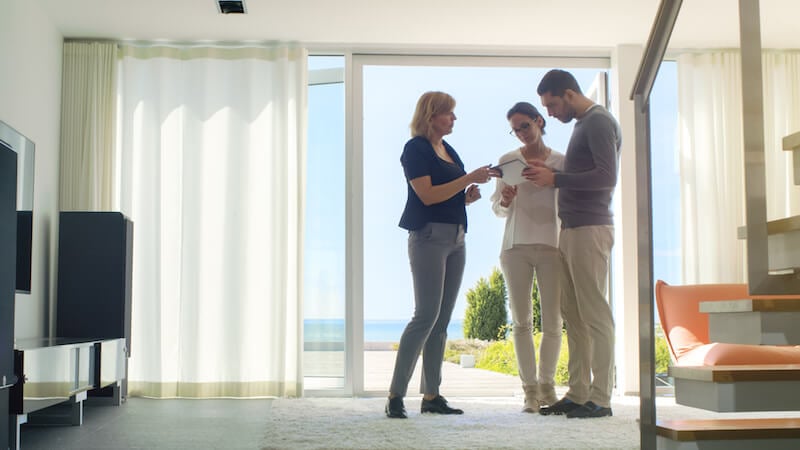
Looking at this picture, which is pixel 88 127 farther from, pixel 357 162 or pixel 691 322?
pixel 691 322

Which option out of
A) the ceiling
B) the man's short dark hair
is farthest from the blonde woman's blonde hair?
the ceiling

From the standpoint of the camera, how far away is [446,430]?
12.2 ft

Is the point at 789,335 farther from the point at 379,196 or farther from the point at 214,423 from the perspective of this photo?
the point at 379,196

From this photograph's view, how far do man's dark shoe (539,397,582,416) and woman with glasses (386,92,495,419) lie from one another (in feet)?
1.40

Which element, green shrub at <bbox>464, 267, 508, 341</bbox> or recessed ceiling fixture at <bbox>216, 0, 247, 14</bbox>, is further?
green shrub at <bbox>464, 267, 508, 341</bbox>

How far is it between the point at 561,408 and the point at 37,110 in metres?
3.29

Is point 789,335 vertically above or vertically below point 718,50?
below

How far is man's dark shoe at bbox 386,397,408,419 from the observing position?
4.15 meters

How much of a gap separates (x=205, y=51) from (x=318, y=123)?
0.84 metres

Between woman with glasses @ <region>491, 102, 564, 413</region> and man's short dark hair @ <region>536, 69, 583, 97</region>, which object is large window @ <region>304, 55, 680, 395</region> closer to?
woman with glasses @ <region>491, 102, 564, 413</region>

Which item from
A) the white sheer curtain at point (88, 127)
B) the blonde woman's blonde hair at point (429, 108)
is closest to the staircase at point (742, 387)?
the blonde woman's blonde hair at point (429, 108)

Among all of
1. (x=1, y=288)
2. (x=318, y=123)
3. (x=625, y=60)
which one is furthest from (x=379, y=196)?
(x=1, y=288)

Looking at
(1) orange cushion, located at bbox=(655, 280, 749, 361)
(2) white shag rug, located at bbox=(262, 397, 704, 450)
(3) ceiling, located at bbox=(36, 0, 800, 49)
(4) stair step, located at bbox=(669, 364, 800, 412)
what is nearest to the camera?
(4) stair step, located at bbox=(669, 364, 800, 412)

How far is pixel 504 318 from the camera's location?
6.20 meters
